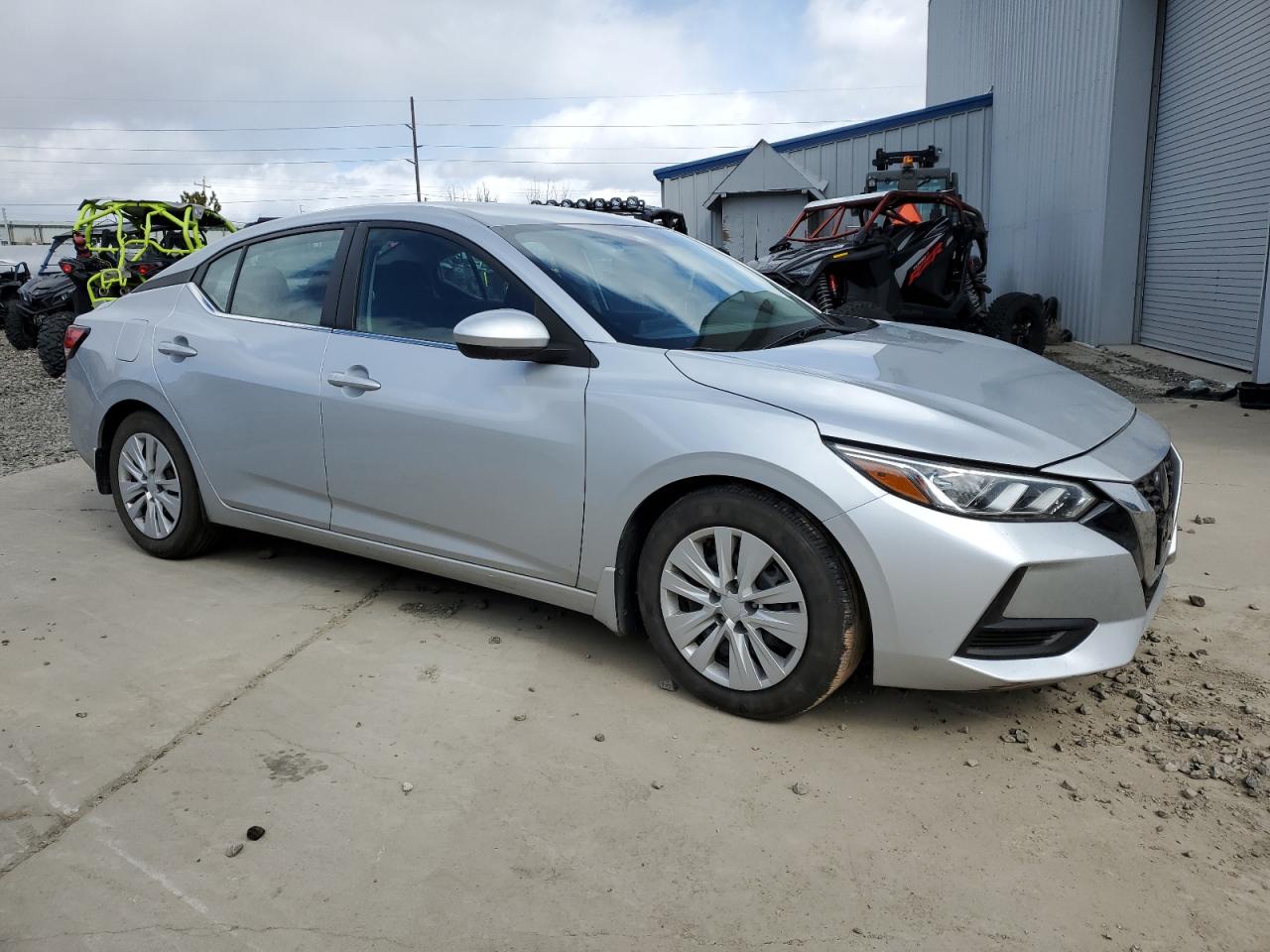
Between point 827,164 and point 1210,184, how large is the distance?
1101 cm

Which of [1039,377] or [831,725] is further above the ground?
[1039,377]

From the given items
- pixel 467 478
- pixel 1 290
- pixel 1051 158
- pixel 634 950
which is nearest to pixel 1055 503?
pixel 634 950

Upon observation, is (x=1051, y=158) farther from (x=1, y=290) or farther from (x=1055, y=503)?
(x=1, y=290)

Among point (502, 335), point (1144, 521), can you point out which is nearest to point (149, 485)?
point (502, 335)

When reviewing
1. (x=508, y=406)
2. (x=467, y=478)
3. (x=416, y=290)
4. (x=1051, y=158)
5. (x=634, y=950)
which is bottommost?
(x=634, y=950)

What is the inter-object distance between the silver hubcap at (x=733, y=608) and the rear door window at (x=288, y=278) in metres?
1.82

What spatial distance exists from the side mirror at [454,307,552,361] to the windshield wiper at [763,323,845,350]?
2.38 feet

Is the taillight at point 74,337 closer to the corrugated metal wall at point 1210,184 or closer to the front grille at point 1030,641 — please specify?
the front grille at point 1030,641

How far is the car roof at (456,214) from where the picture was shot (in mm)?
3611

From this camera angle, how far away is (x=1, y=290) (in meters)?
15.0

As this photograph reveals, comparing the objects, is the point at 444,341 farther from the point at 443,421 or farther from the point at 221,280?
the point at 221,280

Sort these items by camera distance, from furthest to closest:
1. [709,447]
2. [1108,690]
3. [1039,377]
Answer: [1039,377] → [1108,690] → [709,447]

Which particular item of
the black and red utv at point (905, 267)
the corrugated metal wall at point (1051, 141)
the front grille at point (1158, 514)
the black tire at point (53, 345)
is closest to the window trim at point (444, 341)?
the front grille at point (1158, 514)

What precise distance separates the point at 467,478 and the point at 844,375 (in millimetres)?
1264
